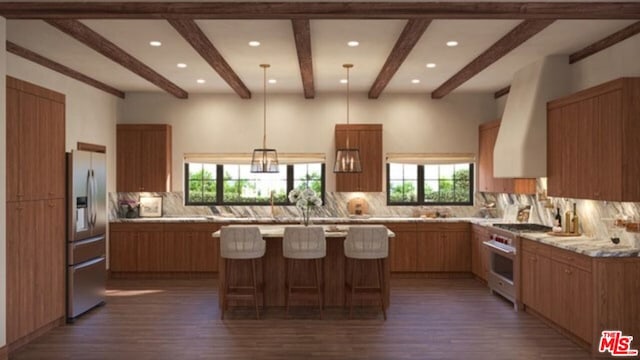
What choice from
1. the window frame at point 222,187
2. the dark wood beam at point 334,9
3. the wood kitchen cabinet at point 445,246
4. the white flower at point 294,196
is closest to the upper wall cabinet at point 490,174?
the wood kitchen cabinet at point 445,246

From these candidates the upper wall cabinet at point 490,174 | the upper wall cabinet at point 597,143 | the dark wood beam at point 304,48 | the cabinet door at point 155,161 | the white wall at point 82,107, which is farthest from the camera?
the cabinet door at point 155,161

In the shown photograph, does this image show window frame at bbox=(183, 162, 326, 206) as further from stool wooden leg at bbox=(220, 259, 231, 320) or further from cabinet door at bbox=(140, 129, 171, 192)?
stool wooden leg at bbox=(220, 259, 231, 320)

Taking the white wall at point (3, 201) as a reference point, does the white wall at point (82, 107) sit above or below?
above

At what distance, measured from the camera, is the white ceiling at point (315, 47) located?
5.11m

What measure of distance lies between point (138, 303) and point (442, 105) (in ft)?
18.7

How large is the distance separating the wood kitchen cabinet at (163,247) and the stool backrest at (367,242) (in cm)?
323

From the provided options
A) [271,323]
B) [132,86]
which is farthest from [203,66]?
[271,323]

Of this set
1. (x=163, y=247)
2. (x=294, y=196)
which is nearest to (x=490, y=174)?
(x=294, y=196)

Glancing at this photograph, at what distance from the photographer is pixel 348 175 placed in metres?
8.82

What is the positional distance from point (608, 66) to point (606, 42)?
0.25 metres

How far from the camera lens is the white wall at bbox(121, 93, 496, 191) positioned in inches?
355

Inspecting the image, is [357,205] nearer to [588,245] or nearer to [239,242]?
[239,242]

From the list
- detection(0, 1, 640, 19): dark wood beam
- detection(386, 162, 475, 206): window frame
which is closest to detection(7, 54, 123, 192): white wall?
detection(0, 1, 640, 19): dark wood beam

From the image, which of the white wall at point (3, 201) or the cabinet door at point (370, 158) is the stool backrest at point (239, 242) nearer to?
the white wall at point (3, 201)
